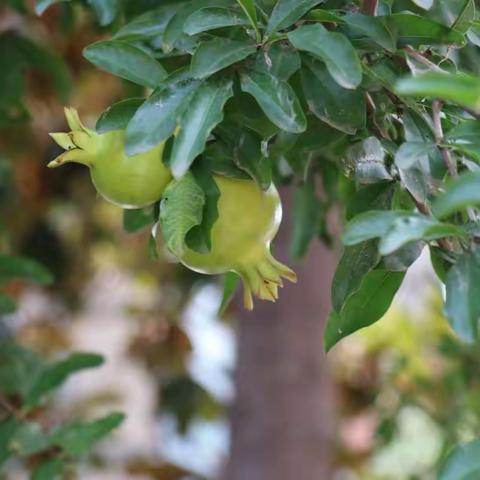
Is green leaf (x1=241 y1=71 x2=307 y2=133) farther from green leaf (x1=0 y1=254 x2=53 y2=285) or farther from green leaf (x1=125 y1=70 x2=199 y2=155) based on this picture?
green leaf (x1=0 y1=254 x2=53 y2=285)

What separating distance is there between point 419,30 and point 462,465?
0.27 meters

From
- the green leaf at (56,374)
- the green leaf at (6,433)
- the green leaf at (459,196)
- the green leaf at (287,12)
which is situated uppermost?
the green leaf at (287,12)

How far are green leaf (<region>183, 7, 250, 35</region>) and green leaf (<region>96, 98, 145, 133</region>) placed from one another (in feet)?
0.19

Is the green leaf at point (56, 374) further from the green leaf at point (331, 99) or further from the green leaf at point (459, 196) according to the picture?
the green leaf at point (459, 196)

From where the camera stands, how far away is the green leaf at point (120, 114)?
2.12 feet

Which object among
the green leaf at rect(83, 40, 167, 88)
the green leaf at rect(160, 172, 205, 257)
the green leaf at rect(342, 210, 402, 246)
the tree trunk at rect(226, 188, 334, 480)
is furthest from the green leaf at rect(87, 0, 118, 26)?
the tree trunk at rect(226, 188, 334, 480)

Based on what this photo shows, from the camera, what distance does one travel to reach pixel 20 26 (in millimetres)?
1480

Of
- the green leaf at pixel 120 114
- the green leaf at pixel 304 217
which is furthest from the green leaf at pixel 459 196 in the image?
the green leaf at pixel 304 217

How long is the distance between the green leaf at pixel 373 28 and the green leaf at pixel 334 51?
37 mm

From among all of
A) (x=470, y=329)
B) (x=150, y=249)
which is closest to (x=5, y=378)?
(x=150, y=249)

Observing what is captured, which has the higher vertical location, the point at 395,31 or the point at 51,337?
the point at 395,31

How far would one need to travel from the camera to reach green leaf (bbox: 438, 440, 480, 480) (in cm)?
58

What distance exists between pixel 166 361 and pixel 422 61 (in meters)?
1.62

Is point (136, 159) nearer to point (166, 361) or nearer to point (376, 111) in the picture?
point (376, 111)
